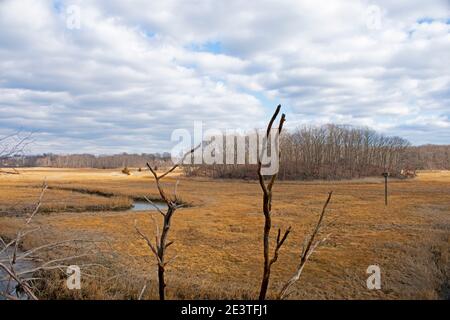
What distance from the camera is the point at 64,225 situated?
892 inches

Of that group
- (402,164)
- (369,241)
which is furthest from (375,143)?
(369,241)

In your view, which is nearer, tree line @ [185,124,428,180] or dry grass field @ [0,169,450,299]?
dry grass field @ [0,169,450,299]

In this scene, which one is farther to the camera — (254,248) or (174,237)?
(174,237)

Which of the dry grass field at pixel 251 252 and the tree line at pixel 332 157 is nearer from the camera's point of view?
the dry grass field at pixel 251 252

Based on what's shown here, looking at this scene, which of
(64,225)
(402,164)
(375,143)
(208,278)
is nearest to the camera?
(208,278)

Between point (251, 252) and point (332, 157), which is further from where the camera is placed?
point (332, 157)
